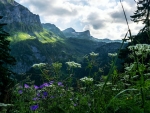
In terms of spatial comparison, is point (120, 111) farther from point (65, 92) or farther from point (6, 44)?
point (6, 44)

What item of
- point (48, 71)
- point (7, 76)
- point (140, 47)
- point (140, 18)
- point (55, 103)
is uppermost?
point (140, 18)

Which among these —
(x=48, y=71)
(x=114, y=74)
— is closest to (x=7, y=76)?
(x=48, y=71)

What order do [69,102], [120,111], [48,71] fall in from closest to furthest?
[120,111] → [69,102] → [48,71]

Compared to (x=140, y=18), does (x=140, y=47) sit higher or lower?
lower

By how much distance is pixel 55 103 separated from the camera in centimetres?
338

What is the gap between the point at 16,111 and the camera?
3658mm

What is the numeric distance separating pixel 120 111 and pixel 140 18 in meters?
32.6

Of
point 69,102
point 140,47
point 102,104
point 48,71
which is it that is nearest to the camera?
point 102,104

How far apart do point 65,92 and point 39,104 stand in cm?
53

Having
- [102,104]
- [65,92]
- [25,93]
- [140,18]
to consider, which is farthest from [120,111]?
[140,18]

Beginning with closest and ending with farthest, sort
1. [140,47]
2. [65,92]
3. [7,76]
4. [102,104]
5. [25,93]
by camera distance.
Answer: [102,104], [140,47], [65,92], [25,93], [7,76]

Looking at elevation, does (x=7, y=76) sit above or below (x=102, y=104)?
below

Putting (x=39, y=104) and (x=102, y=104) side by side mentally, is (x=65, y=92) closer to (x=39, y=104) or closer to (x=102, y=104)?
(x=39, y=104)

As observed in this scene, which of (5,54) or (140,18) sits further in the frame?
(140,18)
